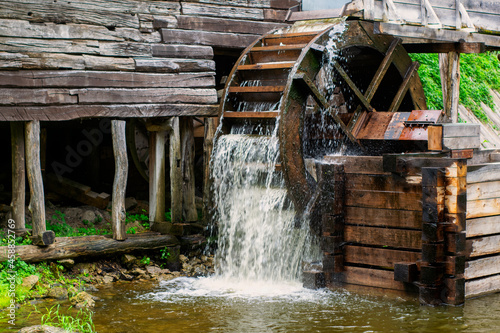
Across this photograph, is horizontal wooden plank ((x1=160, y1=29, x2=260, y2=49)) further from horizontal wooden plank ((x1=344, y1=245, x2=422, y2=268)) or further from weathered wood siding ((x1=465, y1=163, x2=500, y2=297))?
weathered wood siding ((x1=465, y1=163, x2=500, y2=297))

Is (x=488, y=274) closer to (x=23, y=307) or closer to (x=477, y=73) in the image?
(x=23, y=307)

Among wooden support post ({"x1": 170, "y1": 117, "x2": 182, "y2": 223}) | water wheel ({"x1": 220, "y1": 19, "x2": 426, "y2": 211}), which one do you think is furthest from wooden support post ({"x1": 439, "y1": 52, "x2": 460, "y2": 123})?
wooden support post ({"x1": 170, "y1": 117, "x2": 182, "y2": 223})

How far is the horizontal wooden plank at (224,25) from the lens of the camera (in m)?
8.40

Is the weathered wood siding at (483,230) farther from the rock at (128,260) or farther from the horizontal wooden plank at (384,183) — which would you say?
the rock at (128,260)

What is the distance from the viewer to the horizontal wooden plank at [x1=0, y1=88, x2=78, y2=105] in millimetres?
7004

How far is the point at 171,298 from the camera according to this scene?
6.61 meters

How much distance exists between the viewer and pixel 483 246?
6145mm

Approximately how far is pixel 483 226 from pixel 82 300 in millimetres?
3848

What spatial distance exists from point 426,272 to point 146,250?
12.1 feet

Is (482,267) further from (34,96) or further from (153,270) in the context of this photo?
(34,96)

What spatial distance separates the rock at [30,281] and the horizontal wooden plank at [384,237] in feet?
10.4

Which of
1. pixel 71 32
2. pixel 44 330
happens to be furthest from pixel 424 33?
pixel 44 330

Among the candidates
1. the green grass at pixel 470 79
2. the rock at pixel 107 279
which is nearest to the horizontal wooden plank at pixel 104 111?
the rock at pixel 107 279


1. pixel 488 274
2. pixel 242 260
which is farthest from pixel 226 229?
pixel 488 274
